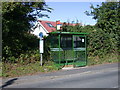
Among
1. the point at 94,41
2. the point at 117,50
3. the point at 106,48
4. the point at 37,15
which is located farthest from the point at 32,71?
the point at 117,50

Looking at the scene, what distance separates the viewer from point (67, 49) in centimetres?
1362

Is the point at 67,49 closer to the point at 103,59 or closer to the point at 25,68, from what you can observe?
the point at 25,68

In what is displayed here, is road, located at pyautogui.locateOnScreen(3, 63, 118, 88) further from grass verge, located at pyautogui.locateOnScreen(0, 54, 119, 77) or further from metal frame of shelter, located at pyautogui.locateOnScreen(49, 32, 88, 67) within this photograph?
metal frame of shelter, located at pyautogui.locateOnScreen(49, 32, 88, 67)

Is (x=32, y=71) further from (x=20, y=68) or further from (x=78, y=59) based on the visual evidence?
(x=78, y=59)

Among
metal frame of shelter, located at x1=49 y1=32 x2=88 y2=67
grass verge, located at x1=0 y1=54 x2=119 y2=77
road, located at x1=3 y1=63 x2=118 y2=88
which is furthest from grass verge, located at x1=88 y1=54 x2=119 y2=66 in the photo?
road, located at x1=3 y1=63 x2=118 y2=88

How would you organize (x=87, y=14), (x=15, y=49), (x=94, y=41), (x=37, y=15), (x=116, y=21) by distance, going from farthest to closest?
1. (x=87, y=14)
2. (x=116, y=21)
3. (x=94, y=41)
4. (x=37, y=15)
5. (x=15, y=49)

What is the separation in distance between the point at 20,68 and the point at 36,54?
240 centimetres

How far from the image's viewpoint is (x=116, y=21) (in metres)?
18.3

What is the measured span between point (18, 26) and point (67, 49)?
12.2ft

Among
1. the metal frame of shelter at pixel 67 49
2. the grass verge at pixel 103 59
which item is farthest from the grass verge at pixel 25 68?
the grass verge at pixel 103 59

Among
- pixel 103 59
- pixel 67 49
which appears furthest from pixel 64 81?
pixel 103 59

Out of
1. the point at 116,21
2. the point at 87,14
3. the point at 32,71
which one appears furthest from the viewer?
the point at 87,14

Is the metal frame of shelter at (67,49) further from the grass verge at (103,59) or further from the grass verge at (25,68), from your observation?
the grass verge at (103,59)

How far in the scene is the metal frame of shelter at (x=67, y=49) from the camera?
42.6ft
